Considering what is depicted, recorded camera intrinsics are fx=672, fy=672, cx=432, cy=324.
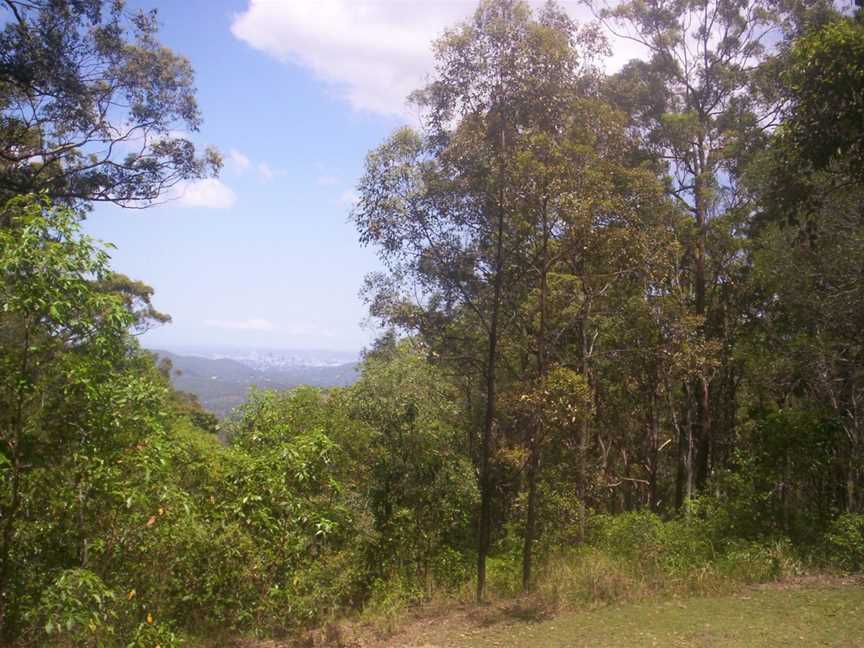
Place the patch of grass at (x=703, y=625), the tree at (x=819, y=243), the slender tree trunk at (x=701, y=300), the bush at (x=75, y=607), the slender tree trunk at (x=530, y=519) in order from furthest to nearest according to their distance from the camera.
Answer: the slender tree trunk at (x=701, y=300) < the slender tree trunk at (x=530, y=519) < the tree at (x=819, y=243) < the patch of grass at (x=703, y=625) < the bush at (x=75, y=607)

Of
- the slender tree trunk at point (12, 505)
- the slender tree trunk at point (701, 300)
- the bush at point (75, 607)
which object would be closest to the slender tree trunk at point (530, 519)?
the bush at point (75, 607)

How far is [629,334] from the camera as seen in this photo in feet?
50.3

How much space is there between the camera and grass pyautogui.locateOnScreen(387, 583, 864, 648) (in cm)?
656

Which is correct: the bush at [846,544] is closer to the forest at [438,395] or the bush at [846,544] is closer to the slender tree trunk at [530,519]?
the forest at [438,395]

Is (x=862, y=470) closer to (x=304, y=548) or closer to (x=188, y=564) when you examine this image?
(x=304, y=548)

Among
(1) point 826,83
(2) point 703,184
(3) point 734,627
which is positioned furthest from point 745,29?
(3) point 734,627

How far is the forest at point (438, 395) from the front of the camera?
206 inches

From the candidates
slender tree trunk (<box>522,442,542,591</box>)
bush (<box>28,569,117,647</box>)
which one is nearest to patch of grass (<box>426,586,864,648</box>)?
slender tree trunk (<box>522,442,542,591</box>)

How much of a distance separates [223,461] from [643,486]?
2092 cm

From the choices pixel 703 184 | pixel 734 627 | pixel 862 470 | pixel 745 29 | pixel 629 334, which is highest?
pixel 745 29

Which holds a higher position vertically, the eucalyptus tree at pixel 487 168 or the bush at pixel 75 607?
the eucalyptus tree at pixel 487 168

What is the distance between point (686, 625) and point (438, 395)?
462cm

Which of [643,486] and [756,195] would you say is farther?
[643,486]

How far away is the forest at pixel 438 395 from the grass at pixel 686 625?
1.74 ft
